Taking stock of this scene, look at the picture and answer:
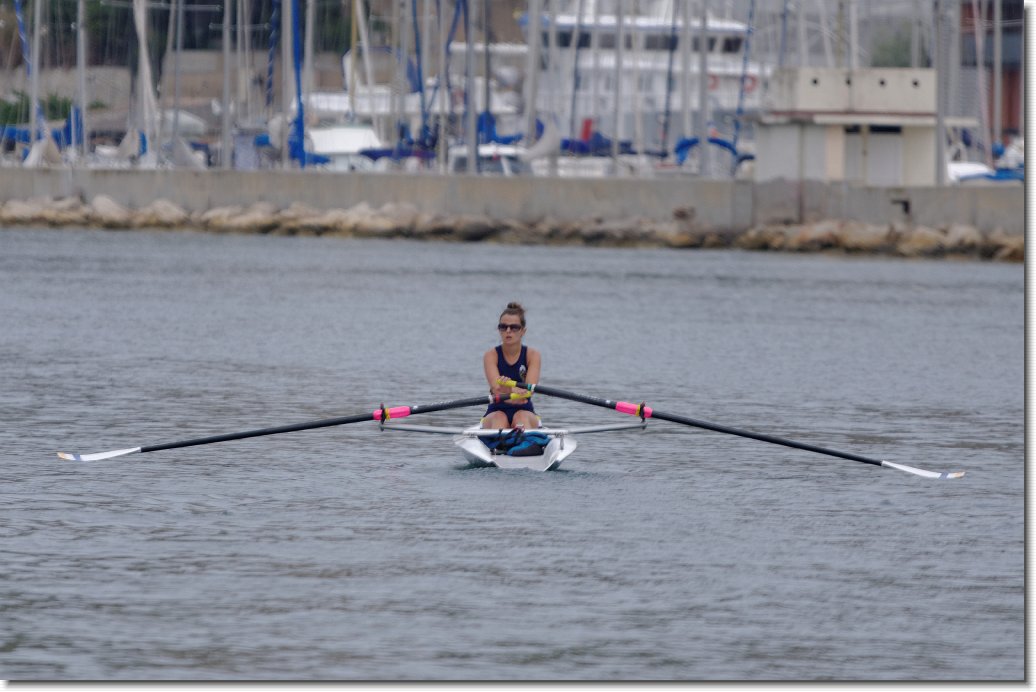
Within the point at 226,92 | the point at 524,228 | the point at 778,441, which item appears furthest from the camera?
the point at 524,228

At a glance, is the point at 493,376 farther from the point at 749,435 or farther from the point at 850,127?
the point at 850,127

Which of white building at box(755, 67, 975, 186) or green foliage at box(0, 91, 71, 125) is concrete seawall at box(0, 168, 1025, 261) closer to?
white building at box(755, 67, 975, 186)

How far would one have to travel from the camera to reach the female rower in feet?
69.6

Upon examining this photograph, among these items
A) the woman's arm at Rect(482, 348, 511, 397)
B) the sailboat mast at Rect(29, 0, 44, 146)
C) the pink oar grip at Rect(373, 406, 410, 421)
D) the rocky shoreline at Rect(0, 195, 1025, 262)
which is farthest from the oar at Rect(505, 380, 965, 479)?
the sailboat mast at Rect(29, 0, 44, 146)

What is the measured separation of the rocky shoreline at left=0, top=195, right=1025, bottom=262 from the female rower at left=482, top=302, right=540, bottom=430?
145ft

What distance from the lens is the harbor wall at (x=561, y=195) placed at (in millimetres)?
64562

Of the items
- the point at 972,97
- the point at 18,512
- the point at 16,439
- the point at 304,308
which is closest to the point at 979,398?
the point at 16,439

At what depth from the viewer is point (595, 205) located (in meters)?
70.2

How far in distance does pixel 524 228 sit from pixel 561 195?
2180 mm

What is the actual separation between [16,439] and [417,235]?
160ft

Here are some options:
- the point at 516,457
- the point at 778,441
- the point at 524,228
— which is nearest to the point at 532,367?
the point at 516,457

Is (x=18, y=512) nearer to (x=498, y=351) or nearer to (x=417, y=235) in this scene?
(x=498, y=351)

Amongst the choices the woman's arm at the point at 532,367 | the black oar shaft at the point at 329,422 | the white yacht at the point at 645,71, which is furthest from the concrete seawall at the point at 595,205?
the woman's arm at the point at 532,367

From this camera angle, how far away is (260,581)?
1700 centimetres
